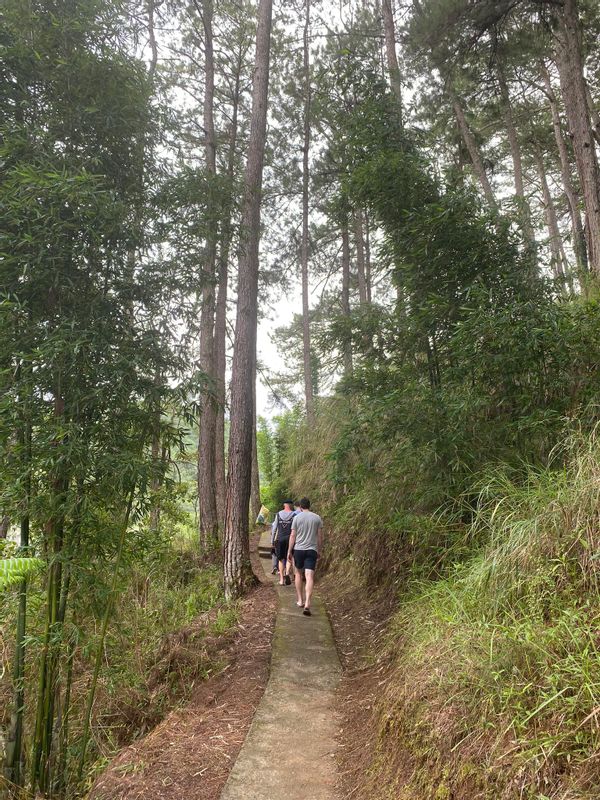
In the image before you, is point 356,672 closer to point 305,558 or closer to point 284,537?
point 305,558

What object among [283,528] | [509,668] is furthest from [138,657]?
[509,668]

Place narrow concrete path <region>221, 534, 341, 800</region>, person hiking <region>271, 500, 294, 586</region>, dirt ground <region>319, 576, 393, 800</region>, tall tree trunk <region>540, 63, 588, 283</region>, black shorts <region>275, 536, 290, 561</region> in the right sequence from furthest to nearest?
tall tree trunk <region>540, 63, 588, 283</region> < black shorts <region>275, 536, 290, 561</region> < person hiking <region>271, 500, 294, 586</region> < dirt ground <region>319, 576, 393, 800</region> < narrow concrete path <region>221, 534, 341, 800</region>

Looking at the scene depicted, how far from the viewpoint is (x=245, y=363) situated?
780cm

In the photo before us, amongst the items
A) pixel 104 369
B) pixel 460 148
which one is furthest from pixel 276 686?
pixel 460 148

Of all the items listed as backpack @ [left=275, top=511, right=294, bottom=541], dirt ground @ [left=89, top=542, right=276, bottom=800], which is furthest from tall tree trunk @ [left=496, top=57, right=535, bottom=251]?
backpack @ [left=275, top=511, right=294, bottom=541]

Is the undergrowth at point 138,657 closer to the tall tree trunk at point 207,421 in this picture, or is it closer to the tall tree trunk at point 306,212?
the tall tree trunk at point 207,421

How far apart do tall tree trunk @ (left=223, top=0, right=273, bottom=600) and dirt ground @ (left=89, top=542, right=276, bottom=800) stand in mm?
2002

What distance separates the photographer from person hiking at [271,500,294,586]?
8781 mm

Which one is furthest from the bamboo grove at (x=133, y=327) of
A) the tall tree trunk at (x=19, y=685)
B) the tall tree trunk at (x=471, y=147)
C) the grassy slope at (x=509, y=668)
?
the tall tree trunk at (x=471, y=147)

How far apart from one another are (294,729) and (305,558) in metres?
2.93

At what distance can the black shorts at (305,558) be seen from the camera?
23.0 feet

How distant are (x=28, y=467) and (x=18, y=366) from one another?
0.93 meters

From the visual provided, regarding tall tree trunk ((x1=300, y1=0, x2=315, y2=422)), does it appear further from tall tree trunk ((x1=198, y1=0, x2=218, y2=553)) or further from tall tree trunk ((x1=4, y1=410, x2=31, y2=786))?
tall tree trunk ((x1=4, y1=410, x2=31, y2=786))

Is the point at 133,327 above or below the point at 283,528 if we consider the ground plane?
above
